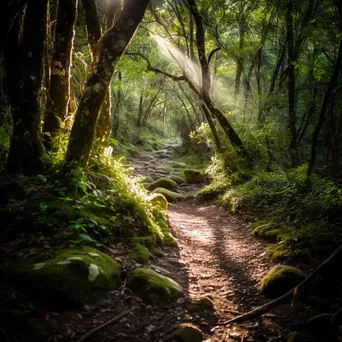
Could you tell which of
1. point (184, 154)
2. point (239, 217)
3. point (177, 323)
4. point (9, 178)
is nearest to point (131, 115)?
point (184, 154)

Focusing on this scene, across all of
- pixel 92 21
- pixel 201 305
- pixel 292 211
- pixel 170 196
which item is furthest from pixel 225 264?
pixel 170 196

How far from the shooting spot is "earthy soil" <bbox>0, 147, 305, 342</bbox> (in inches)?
109

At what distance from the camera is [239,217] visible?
26.8 feet

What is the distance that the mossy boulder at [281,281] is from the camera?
386 centimetres

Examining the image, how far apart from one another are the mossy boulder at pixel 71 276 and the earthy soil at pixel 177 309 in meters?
0.11

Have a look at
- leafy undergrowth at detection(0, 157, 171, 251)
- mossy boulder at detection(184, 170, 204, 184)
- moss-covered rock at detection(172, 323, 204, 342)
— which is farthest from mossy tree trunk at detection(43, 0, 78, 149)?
mossy boulder at detection(184, 170, 204, 184)

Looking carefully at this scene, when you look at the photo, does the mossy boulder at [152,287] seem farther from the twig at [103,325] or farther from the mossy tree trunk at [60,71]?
the mossy tree trunk at [60,71]

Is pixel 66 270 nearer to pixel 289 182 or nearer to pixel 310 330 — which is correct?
pixel 310 330

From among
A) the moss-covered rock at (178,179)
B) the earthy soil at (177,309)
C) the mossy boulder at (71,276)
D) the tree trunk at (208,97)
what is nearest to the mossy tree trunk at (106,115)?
the tree trunk at (208,97)

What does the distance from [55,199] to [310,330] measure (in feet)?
13.0

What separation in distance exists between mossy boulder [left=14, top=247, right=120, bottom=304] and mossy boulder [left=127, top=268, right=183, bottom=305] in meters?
0.25

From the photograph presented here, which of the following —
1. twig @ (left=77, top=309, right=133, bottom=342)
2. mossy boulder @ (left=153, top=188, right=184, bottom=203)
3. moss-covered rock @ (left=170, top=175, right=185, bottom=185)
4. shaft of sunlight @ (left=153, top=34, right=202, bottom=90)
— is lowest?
twig @ (left=77, top=309, right=133, bottom=342)

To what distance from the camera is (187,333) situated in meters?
3.11

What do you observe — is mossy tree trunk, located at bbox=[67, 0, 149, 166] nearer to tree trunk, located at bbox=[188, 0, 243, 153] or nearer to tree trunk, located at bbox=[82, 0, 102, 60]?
tree trunk, located at bbox=[82, 0, 102, 60]
